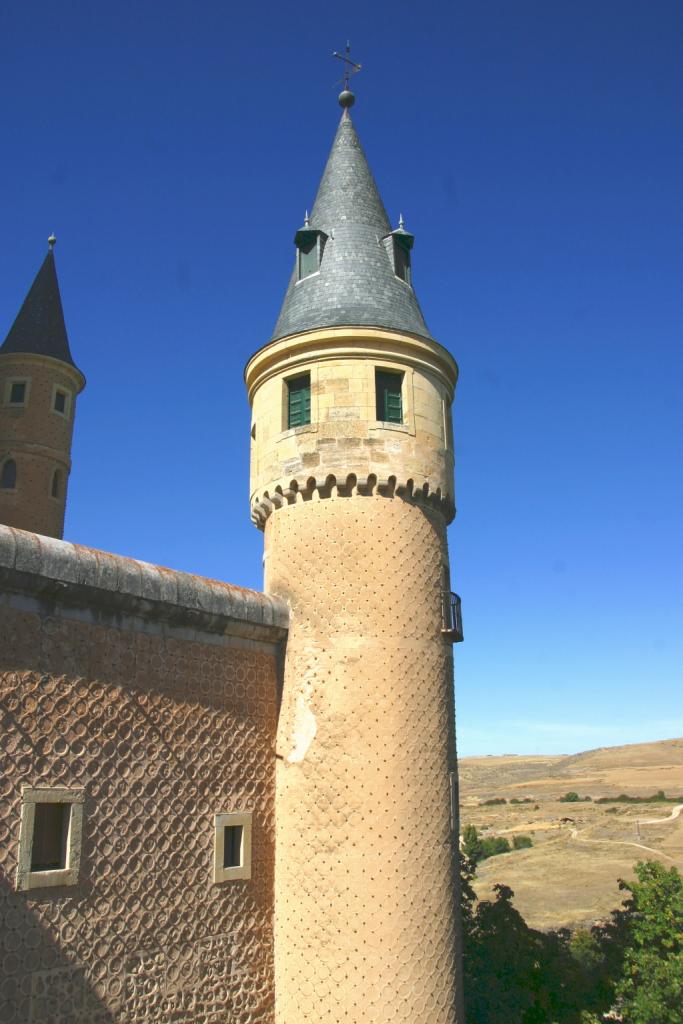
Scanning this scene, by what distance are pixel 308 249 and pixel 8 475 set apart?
537 inches

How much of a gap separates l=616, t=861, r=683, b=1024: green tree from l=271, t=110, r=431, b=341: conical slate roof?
11.5m

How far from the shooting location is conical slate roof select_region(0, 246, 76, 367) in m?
24.6

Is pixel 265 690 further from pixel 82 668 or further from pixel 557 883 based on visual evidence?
pixel 557 883

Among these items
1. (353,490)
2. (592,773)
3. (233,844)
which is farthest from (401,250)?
(592,773)

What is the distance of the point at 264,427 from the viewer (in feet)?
41.8

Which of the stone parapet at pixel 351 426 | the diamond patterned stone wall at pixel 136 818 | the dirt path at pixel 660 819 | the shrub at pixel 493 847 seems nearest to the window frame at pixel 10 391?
the stone parapet at pixel 351 426

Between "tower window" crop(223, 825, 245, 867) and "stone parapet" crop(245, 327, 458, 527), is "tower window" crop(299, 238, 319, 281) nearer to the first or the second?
"stone parapet" crop(245, 327, 458, 527)

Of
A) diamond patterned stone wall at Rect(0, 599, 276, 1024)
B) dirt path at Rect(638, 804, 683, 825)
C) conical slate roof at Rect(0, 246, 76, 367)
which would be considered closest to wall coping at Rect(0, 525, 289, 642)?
diamond patterned stone wall at Rect(0, 599, 276, 1024)

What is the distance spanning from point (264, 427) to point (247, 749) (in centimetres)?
488

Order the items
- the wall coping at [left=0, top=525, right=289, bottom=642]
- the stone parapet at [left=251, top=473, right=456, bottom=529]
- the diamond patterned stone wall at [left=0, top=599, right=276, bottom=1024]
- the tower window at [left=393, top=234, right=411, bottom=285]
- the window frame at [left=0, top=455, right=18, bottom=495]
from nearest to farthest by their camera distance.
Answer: the diamond patterned stone wall at [left=0, top=599, right=276, bottom=1024]
the wall coping at [left=0, top=525, right=289, bottom=642]
the stone parapet at [left=251, top=473, right=456, bottom=529]
the tower window at [left=393, top=234, right=411, bottom=285]
the window frame at [left=0, top=455, right=18, bottom=495]

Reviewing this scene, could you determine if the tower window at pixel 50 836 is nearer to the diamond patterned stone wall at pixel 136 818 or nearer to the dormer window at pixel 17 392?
the diamond patterned stone wall at pixel 136 818

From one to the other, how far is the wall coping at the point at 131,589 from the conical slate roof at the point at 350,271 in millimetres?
4412

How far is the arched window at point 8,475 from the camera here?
23.3 meters

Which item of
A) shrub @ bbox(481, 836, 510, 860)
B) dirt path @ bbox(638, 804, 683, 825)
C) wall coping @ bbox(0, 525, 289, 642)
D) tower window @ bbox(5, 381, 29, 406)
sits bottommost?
shrub @ bbox(481, 836, 510, 860)
